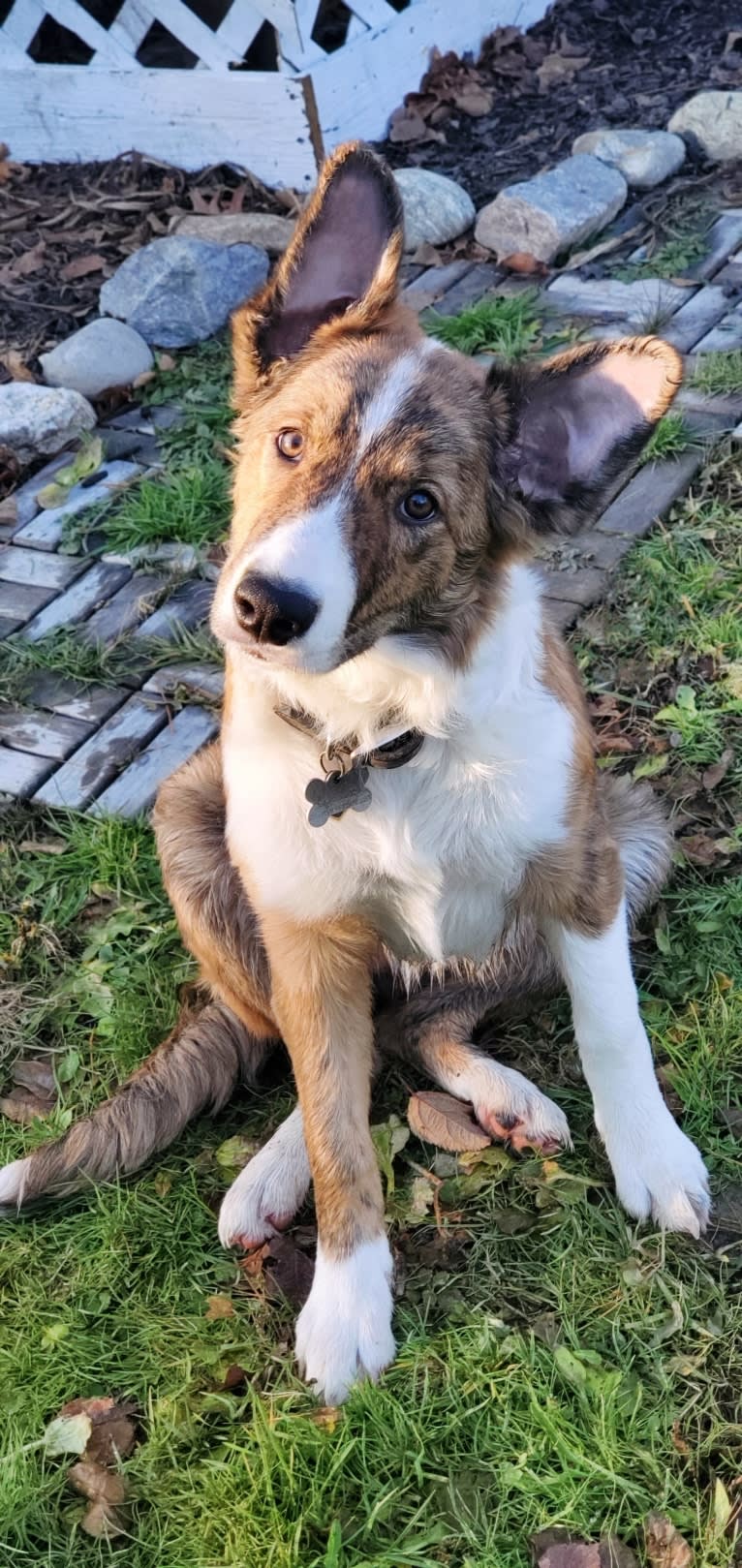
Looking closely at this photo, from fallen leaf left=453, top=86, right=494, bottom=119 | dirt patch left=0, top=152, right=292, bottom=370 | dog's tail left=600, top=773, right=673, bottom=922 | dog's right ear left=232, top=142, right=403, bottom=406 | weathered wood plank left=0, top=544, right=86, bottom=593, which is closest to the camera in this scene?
dog's right ear left=232, top=142, right=403, bottom=406

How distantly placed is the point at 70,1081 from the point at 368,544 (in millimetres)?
1607

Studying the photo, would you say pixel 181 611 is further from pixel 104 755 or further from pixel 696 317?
pixel 696 317

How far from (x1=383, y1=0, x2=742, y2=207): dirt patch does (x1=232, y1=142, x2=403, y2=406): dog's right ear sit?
420 cm

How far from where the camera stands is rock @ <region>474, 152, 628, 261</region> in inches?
218

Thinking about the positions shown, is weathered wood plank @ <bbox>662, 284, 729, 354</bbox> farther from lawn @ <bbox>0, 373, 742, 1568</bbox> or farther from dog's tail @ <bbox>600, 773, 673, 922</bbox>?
dog's tail @ <bbox>600, 773, 673, 922</bbox>

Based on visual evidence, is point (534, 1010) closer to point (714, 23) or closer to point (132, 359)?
point (132, 359)

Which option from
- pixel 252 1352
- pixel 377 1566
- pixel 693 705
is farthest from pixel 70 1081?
pixel 693 705

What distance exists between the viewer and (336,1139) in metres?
2.46

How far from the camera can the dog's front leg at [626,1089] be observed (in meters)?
2.50

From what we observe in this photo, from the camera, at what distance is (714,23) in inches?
288

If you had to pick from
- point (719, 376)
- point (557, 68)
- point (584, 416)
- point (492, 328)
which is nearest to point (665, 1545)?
point (584, 416)

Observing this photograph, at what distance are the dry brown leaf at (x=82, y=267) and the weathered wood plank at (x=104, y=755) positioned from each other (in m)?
2.99

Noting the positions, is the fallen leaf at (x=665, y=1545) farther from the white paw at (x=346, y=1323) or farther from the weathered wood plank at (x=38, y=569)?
the weathered wood plank at (x=38, y=569)

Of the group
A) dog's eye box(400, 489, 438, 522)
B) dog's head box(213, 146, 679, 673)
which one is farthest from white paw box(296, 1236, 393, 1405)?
dog's eye box(400, 489, 438, 522)
